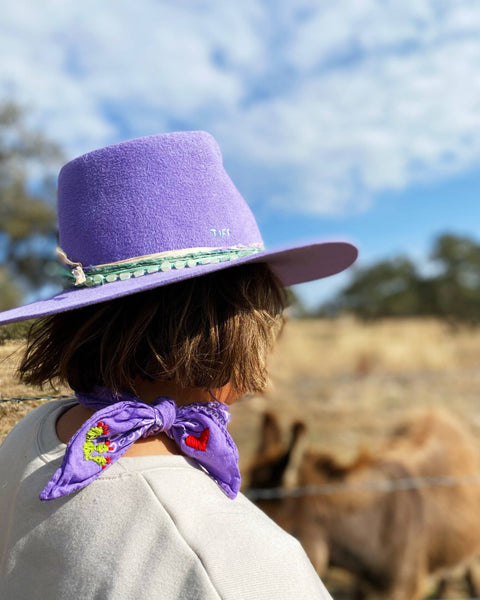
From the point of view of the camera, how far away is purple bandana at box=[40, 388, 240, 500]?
86 centimetres

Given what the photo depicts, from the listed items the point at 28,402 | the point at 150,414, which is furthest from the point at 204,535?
the point at 28,402

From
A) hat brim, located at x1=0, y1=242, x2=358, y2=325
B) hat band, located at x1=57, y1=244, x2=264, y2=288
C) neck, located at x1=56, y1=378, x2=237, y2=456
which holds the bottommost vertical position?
neck, located at x1=56, y1=378, x2=237, y2=456

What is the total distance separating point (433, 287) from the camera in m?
28.8

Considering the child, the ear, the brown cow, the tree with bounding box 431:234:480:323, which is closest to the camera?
the child

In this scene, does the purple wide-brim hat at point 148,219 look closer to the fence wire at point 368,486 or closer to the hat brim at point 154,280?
the hat brim at point 154,280

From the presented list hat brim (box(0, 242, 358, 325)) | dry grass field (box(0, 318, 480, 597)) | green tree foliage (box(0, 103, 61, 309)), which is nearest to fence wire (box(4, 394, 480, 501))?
dry grass field (box(0, 318, 480, 597))

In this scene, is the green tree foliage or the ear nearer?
the ear

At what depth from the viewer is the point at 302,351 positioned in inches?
631

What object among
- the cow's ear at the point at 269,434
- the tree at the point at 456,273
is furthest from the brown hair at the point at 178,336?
the tree at the point at 456,273

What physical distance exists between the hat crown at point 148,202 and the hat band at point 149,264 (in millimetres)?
15

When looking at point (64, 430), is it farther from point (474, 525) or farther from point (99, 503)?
point (474, 525)

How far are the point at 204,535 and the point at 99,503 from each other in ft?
0.51

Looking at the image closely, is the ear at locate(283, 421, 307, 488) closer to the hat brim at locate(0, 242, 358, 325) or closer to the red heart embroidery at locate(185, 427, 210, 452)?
the hat brim at locate(0, 242, 358, 325)

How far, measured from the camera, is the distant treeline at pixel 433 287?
2728 centimetres
